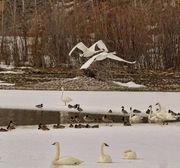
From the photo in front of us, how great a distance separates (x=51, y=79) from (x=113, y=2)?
1205 cm

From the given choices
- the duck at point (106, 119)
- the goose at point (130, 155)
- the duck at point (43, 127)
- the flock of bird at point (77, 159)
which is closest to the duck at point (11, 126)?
the duck at point (43, 127)

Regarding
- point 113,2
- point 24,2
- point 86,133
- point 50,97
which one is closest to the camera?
point 86,133

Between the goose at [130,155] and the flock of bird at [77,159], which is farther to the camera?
the goose at [130,155]

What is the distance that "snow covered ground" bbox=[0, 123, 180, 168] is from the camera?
8773 mm

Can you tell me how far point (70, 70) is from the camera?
2378 cm

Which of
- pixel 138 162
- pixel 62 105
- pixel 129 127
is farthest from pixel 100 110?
pixel 138 162

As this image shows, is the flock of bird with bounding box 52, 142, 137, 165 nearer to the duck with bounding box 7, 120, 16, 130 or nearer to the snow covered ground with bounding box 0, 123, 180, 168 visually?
the snow covered ground with bounding box 0, 123, 180, 168

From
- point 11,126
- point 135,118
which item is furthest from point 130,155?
point 135,118

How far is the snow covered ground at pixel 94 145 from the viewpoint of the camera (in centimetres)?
877

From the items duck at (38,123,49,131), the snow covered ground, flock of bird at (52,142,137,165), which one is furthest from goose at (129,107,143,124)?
flock of bird at (52,142,137,165)

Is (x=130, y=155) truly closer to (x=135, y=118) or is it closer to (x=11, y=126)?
(x=11, y=126)

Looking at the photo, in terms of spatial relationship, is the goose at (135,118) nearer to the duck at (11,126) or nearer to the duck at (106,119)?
the duck at (106,119)

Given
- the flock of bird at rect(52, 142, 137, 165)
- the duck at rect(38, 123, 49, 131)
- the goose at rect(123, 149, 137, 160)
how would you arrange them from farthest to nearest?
the duck at rect(38, 123, 49, 131) < the goose at rect(123, 149, 137, 160) < the flock of bird at rect(52, 142, 137, 165)

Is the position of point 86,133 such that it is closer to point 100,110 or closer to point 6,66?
point 100,110
